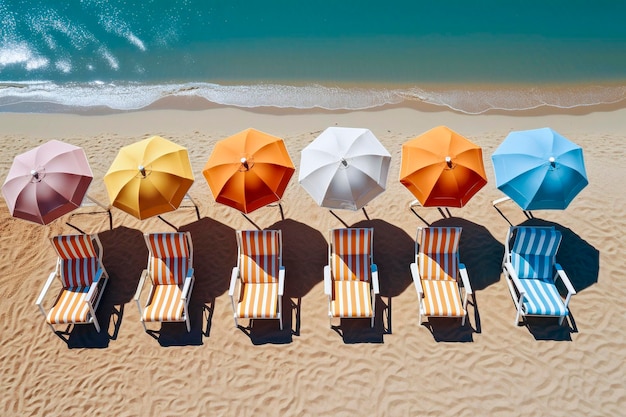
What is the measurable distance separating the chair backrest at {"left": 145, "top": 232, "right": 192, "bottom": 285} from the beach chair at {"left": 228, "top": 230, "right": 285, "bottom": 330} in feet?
2.95

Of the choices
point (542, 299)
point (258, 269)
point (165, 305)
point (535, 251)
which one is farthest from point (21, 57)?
point (542, 299)

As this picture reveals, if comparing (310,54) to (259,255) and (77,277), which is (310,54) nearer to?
(259,255)

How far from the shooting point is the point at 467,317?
8.26m

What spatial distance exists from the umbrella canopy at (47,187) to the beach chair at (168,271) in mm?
1449

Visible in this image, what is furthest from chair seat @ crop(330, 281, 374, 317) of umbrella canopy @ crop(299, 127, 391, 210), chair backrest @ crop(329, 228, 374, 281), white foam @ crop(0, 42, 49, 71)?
white foam @ crop(0, 42, 49, 71)

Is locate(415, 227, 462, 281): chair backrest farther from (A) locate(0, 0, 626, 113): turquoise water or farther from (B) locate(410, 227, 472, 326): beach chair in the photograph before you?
(A) locate(0, 0, 626, 113): turquoise water

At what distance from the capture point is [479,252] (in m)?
9.05

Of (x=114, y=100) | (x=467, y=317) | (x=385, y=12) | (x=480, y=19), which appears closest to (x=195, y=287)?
(x=467, y=317)

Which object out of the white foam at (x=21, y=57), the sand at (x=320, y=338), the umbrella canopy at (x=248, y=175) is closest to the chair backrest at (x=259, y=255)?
the sand at (x=320, y=338)

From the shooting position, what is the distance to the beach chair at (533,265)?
8195 millimetres

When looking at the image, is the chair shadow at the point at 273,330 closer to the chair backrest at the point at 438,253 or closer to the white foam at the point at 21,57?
the chair backrest at the point at 438,253

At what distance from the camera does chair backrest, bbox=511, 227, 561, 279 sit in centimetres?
840

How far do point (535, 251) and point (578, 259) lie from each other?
1.02m

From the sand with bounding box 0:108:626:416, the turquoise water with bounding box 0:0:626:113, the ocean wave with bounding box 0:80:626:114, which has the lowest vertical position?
the sand with bounding box 0:108:626:416
